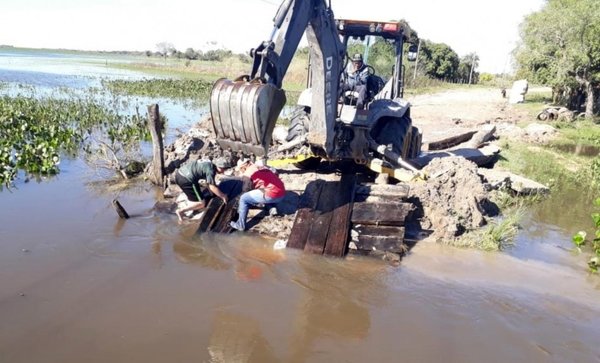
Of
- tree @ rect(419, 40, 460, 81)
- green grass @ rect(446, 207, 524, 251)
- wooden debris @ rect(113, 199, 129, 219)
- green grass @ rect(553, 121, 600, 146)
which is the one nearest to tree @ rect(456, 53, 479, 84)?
tree @ rect(419, 40, 460, 81)

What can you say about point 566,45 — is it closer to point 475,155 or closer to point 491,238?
point 475,155

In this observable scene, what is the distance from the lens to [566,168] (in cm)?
1325

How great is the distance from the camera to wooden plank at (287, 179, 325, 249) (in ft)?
21.7

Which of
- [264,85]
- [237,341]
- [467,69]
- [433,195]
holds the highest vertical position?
[467,69]

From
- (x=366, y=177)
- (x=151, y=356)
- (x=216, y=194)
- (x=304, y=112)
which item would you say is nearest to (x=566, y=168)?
(x=366, y=177)

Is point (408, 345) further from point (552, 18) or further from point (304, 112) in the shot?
point (552, 18)

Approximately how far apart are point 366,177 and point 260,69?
402cm

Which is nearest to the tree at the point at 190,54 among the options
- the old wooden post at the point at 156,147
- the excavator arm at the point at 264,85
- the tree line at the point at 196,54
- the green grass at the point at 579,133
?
the tree line at the point at 196,54

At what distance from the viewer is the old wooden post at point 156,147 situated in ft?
29.4

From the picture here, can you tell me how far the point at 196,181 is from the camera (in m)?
7.32

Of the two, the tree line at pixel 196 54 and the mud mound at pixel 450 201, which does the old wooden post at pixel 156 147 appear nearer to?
the mud mound at pixel 450 201

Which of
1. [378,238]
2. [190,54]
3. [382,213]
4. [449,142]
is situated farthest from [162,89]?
[190,54]

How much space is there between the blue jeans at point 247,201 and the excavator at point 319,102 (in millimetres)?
609

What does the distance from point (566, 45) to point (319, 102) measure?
20.5 m
